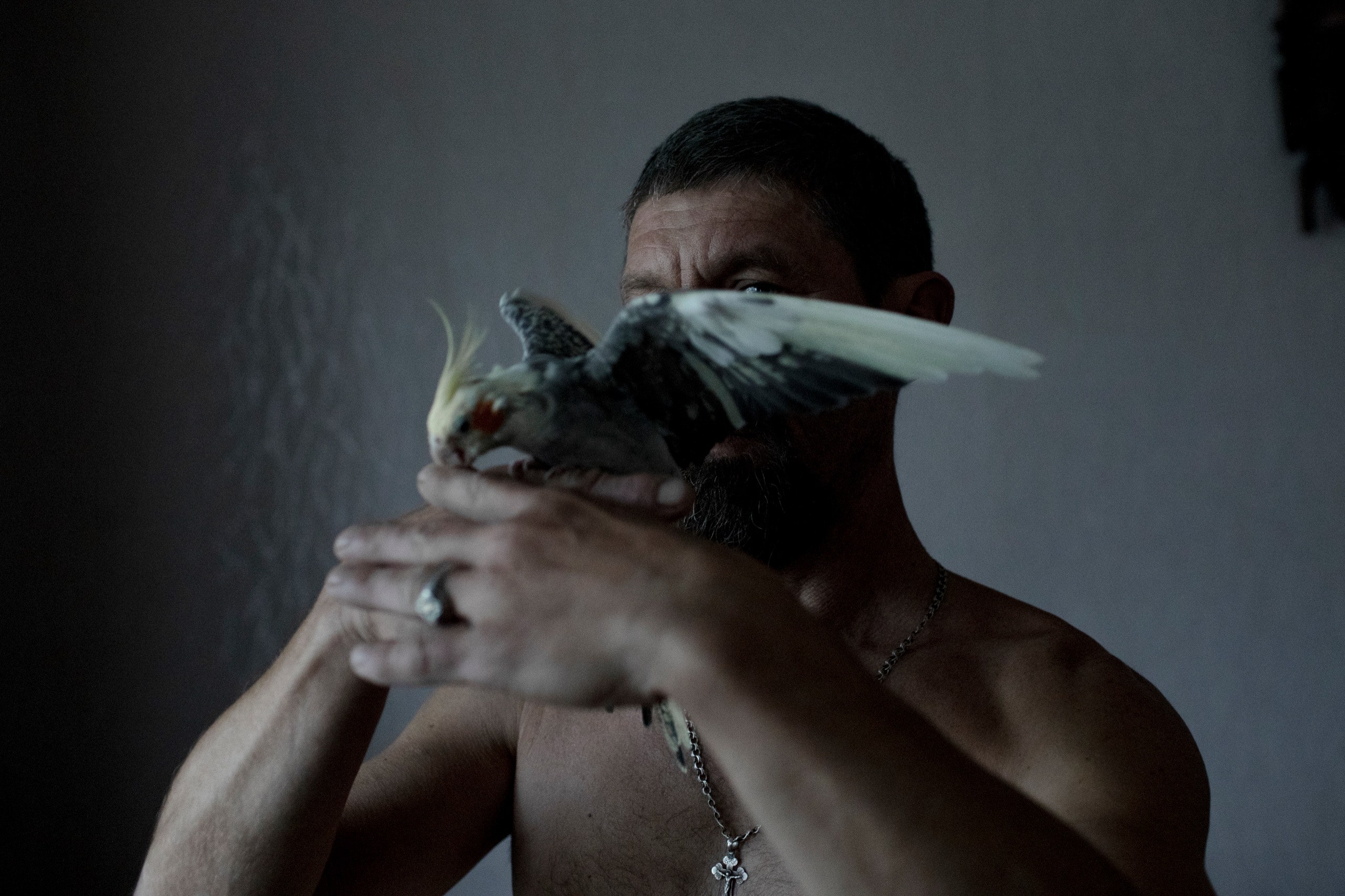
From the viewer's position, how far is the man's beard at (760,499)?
89 centimetres

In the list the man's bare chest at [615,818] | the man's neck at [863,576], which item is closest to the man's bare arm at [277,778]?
the man's bare chest at [615,818]

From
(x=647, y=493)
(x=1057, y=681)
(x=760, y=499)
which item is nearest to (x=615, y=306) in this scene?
(x=760, y=499)

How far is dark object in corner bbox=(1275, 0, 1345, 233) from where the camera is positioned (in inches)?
64.2

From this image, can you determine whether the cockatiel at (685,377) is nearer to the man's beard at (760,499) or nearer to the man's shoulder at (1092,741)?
the man's beard at (760,499)

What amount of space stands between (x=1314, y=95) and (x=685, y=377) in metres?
1.58

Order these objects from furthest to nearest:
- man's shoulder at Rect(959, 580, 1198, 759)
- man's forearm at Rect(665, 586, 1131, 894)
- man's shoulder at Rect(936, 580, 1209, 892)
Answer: man's shoulder at Rect(959, 580, 1198, 759)
man's shoulder at Rect(936, 580, 1209, 892)
man's forearm at Rect(665, 586, 1131, 894)

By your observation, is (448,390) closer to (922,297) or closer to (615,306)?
(922,297)

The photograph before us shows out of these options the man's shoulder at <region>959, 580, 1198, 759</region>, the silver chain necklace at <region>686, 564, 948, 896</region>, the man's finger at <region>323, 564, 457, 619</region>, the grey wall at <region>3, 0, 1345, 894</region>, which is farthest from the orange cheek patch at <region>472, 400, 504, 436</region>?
the grey wall at <region>3, 0, 1345, 894</region>

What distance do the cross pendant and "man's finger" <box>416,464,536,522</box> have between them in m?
0.50

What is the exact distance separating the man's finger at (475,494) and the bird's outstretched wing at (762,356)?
124mm

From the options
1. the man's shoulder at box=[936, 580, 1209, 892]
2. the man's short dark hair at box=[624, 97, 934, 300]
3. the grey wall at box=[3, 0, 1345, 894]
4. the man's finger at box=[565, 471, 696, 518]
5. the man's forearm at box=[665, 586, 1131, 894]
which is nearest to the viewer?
the man's forearm at box=[665, 586, 1131, 894]

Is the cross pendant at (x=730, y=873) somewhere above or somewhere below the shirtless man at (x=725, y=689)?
below

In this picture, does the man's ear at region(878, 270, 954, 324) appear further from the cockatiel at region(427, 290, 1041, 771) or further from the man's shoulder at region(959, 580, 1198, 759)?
the cockatiel at region(427, 290, 1041, 771)

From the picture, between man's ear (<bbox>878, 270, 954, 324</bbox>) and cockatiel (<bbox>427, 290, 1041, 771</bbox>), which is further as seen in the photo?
man's ear (<bbox>878, 270, 954, 324</bbox>)
